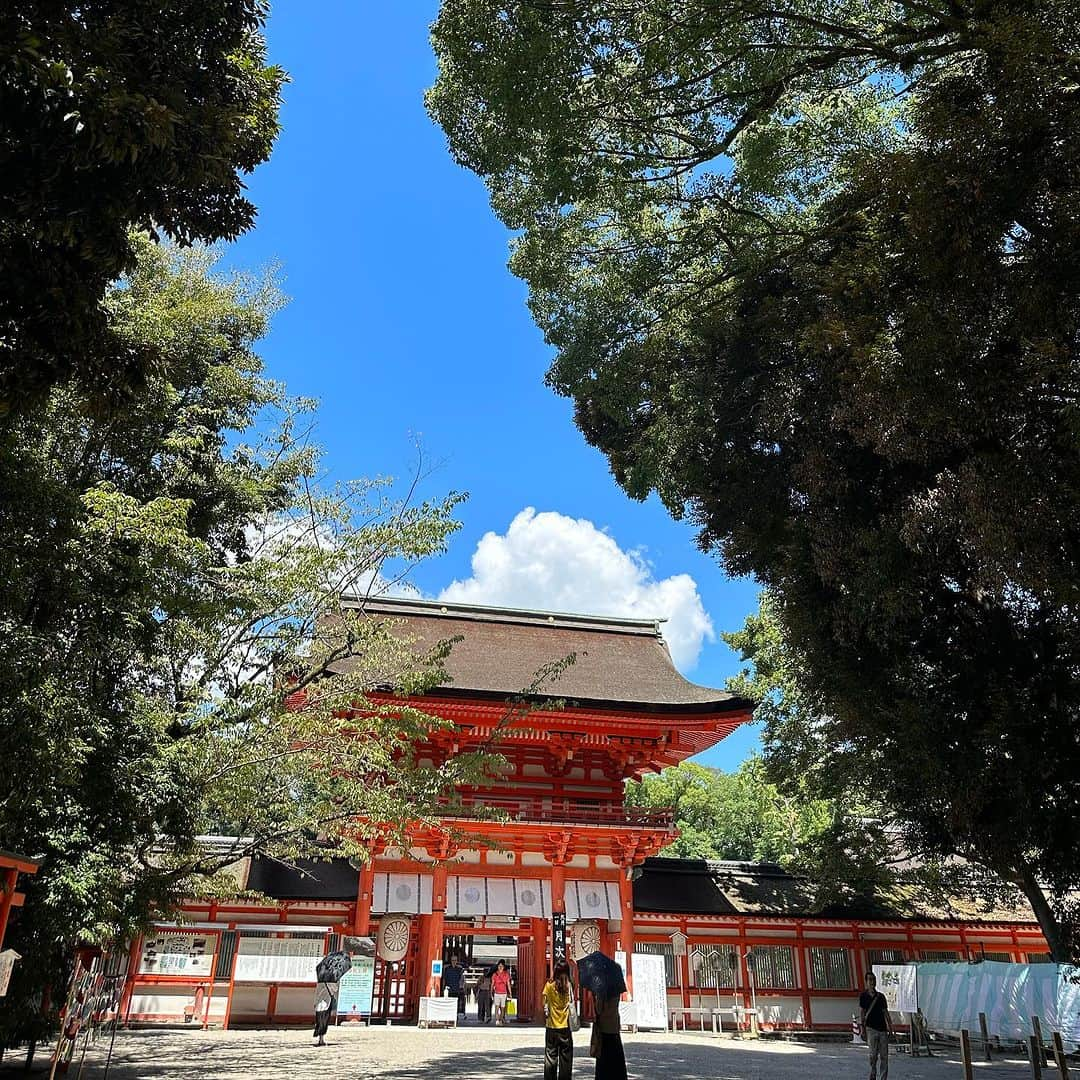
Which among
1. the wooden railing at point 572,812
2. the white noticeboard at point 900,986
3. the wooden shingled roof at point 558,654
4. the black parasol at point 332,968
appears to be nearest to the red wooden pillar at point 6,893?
the black parasol at point 332,968

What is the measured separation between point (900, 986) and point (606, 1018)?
10.9 metres

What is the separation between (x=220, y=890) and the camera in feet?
35.1

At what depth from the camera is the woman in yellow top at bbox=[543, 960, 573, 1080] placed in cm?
696

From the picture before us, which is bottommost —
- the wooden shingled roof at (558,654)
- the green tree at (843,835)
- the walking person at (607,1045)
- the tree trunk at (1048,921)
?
the walking person at (607,1045)

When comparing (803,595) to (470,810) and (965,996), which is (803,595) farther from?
(965,996)

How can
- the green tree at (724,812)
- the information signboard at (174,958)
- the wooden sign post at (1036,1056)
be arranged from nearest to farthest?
the wooden sign post at (1036,1056)
the information signboard at (174,958)
the green tree at (724,812)

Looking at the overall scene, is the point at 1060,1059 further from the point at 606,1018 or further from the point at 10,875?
the point at 10,875

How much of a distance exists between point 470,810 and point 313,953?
357 centimetres

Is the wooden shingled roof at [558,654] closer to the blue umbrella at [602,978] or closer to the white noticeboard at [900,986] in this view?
the white noticeboard at [900,986]

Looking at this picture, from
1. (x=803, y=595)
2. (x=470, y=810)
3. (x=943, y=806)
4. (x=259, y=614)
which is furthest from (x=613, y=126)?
(x=470, y=810)

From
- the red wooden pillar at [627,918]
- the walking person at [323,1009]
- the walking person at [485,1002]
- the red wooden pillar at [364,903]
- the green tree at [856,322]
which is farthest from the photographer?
the walking person at [485,1002]

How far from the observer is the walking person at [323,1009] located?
10.7 metres

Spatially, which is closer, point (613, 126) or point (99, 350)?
point (99, 350)

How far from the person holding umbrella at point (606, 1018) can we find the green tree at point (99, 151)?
5.44 m
